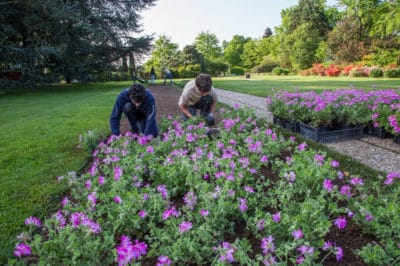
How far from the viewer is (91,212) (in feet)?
6.78

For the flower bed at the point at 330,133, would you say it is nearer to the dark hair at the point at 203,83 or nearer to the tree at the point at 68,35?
the dark hair at the point at 203,83

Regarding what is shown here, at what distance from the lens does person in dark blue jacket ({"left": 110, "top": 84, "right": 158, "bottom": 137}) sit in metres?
3.85

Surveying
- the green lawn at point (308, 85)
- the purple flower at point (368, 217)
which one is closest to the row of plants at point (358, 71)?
the green lawn at point (308, 85)

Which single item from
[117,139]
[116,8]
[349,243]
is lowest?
[349,243]

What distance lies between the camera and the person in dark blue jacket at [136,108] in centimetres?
385

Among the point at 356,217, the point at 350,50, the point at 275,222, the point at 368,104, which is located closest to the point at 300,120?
the point at 368,104

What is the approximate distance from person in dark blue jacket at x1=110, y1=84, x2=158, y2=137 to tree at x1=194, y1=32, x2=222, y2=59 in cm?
5794

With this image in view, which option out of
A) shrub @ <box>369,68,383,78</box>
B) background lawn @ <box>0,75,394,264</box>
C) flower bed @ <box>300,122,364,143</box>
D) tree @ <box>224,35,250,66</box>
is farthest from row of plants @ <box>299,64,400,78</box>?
tree @ <box>224,35,250,66</box>

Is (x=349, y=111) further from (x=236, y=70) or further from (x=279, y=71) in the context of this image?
(x=236, y=70)

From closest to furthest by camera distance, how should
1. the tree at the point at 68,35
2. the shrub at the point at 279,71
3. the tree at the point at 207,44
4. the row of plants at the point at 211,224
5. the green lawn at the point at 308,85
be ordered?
1. the row of plants at the point at 211,224
2. the green lawn at the point at 308,85
3. the tree at the point at 68,35
4. the shrub at the point at 279,71
5. the tree at the point at 207,44

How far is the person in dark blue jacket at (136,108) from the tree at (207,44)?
57941 millimetres

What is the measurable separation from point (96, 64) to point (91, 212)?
18.9 meters

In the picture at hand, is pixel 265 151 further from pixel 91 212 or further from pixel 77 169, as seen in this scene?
pixel 77 169

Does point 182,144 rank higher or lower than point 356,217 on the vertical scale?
higher
